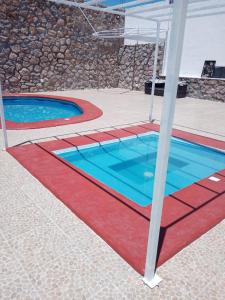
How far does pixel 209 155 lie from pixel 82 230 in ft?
11.4

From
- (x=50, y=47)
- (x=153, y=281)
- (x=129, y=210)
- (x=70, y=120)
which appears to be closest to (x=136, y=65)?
(x=50, y=47)

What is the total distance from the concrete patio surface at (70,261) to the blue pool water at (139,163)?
1.33 m

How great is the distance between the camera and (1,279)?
1909 millimetres

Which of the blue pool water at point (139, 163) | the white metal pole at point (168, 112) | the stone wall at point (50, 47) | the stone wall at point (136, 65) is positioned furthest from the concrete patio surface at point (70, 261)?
the stone wall at point (136, 65)

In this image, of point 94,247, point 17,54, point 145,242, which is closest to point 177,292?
point 145,242

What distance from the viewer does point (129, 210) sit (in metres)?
2.85

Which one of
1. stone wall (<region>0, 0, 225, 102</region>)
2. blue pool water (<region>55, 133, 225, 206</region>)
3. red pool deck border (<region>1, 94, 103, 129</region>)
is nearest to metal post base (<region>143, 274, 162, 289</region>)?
blue pool water (<region>55, 133, 225, 206</region>)

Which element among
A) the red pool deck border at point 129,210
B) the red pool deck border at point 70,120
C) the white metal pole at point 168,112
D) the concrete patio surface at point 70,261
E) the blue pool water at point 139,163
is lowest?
the blue pool water at point 139,163

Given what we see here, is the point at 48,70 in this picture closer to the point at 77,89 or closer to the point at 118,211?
the point at 77,89

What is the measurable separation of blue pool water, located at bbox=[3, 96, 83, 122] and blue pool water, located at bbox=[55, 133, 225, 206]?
3.57m

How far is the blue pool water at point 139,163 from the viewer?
4.07 metres

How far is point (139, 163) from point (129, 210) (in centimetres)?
216

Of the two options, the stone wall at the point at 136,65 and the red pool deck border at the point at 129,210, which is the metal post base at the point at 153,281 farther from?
the stone wall at the point at 136,65

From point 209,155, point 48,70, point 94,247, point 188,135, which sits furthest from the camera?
point 48,70
